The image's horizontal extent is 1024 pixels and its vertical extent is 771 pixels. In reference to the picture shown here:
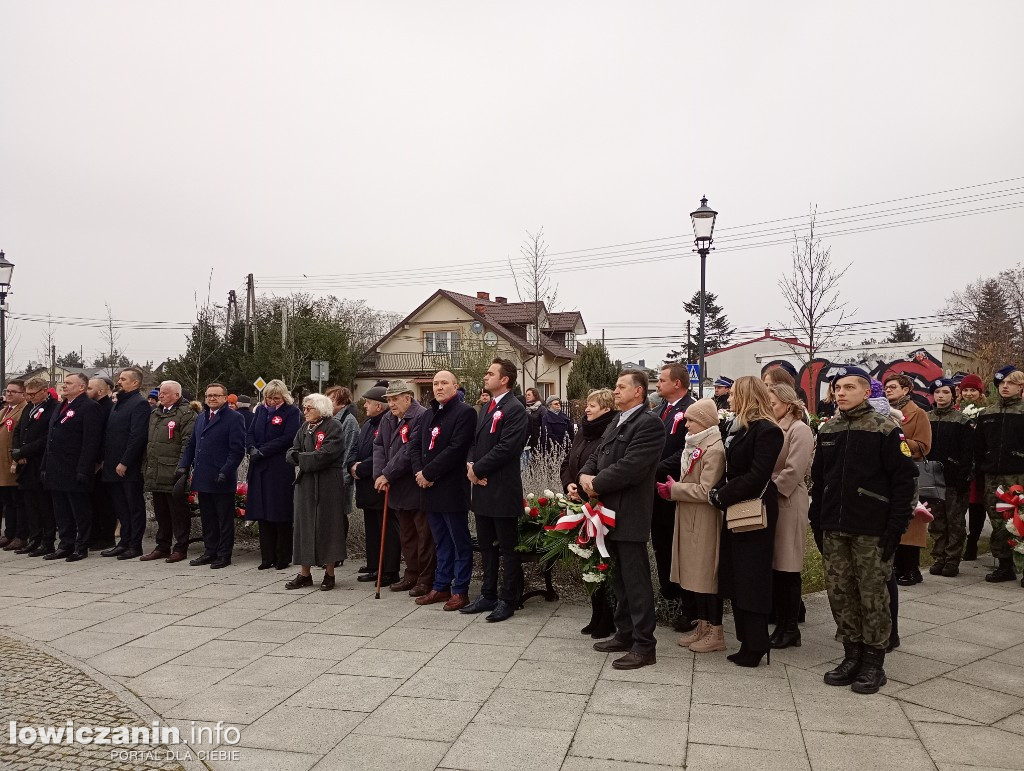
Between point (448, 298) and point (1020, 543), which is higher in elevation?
point (448, 298)

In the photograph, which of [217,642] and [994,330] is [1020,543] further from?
[994,330]

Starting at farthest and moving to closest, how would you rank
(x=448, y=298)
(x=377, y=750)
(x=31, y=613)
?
(x=448, y=298), (x=31, y=613), (x=377, y=750)

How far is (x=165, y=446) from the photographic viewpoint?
903 centimetres

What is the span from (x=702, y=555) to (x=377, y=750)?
101 inches

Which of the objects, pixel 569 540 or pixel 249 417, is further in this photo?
pixel 249 417

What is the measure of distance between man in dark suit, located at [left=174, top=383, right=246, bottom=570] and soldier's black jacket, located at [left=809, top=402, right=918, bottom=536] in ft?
20.4

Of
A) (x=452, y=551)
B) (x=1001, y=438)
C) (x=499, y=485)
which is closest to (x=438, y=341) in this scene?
(x=452, y=551)

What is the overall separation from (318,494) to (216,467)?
159 centimetres

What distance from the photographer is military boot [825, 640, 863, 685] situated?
4.79m

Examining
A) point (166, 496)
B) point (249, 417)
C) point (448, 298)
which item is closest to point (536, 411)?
point (249, 417)

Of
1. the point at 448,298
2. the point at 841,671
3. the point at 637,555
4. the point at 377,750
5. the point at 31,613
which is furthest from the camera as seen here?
the point at 448,298

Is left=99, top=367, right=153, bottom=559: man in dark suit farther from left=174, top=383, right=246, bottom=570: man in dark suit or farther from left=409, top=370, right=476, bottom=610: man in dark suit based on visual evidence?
left=409, top=370, right=476, bottom=610: man in dark suit

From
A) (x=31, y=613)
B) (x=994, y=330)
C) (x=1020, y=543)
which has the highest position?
(x=994, y=330)

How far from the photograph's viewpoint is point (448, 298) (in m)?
46.5
